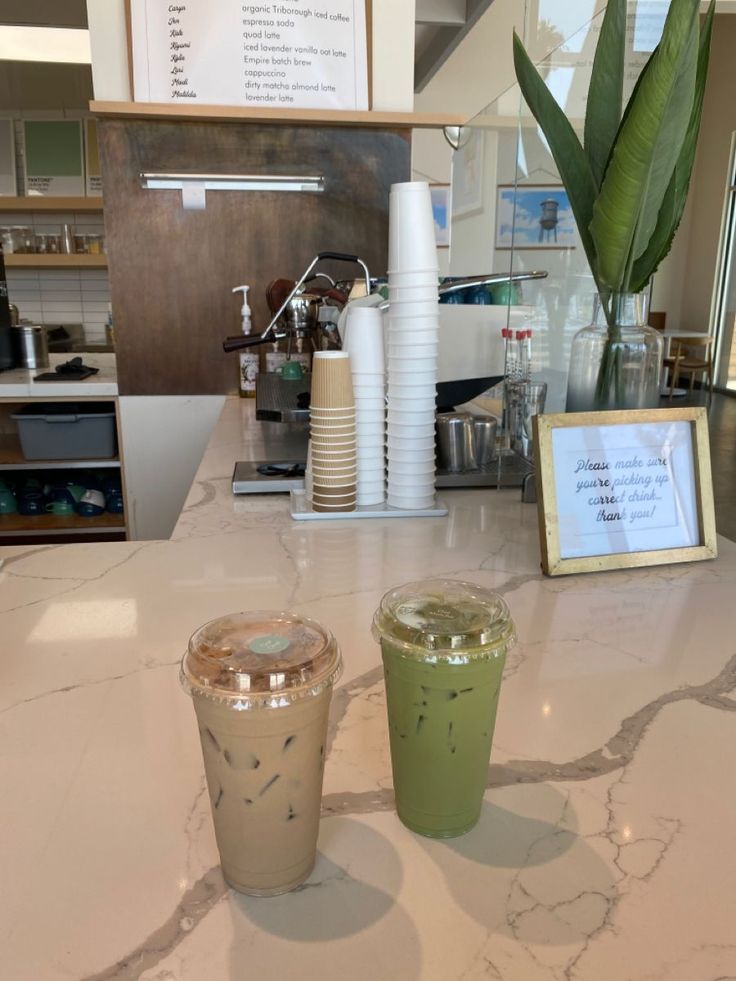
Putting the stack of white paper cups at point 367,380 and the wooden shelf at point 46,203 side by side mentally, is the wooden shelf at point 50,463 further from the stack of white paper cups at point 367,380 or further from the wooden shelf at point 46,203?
the wooden shelf at point 46,203

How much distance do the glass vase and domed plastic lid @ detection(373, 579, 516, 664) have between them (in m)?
0.64

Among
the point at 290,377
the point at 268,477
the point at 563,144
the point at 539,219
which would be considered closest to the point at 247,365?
the point at 290,377

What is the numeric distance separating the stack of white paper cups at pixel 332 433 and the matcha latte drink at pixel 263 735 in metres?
0.73

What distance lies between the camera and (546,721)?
673 millimetres

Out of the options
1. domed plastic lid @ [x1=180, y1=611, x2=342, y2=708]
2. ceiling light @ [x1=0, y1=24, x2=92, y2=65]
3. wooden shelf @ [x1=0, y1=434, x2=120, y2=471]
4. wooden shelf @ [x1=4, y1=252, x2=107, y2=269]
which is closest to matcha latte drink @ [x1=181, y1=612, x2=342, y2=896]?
domed plastic lid @ [x1=180, y1=611, x2=342, y2=708]

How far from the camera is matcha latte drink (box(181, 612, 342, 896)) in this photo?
438 millimetres

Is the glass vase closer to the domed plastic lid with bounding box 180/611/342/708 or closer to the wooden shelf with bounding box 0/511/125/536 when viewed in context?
the domed plastic lid with bounding box 180/611/342/708

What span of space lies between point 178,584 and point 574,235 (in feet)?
2.77

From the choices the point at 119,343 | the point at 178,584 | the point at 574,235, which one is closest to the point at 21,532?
the point at 119,343

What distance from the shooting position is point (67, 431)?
7.75ft

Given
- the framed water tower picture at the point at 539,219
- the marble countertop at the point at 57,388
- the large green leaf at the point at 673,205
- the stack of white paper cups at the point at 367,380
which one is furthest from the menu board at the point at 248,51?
the large green leaf at the point at 673,205

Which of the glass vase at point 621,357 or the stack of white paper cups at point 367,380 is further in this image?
the stack of white paper cups at point 367,380

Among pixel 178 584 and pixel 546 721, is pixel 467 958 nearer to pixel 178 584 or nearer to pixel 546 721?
pixel 546 721

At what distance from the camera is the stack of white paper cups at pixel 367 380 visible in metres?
1.25
